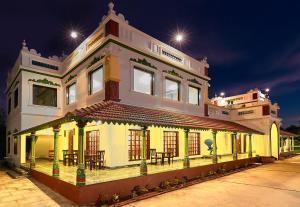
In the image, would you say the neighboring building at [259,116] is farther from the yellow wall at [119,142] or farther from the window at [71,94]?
the window at [71,94]

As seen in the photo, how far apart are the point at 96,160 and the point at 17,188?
11.0 feet

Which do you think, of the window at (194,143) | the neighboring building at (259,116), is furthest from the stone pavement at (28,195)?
the neighboring building at (259,116)

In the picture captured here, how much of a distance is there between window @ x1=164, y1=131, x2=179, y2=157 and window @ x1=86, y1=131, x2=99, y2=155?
435cm

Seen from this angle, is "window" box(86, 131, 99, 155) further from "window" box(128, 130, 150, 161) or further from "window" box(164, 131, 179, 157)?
"window" box(164, 131, 179, 157)

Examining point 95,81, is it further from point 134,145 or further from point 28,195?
point 28,195

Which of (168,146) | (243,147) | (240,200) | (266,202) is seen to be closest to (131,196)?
(240,200)

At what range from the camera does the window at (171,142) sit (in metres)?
14.4

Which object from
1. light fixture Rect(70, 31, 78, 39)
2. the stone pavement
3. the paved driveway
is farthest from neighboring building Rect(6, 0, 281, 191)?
the paved driveway

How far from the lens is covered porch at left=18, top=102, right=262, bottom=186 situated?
26.6 feet

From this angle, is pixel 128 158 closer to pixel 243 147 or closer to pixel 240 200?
pixel 240 200

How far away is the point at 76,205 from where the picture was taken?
22.7 ft

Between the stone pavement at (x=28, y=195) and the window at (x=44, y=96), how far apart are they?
6.16 m

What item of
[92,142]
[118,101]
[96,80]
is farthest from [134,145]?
[96,80]

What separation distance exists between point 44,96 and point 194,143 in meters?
11.3
